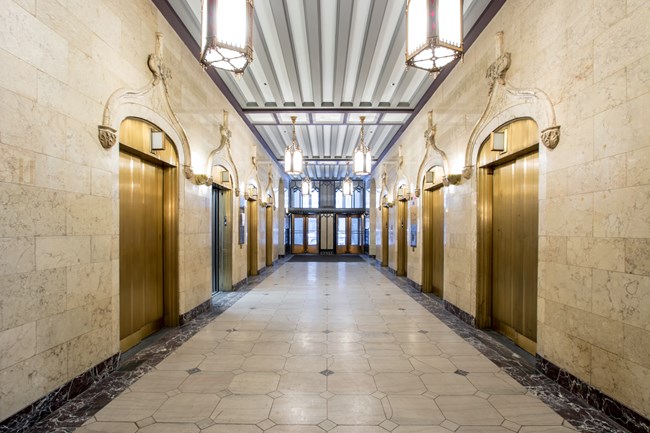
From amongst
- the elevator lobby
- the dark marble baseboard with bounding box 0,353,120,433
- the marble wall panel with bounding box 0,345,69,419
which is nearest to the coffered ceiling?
the elevator lobby

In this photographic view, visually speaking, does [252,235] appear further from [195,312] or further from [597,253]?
[597,253]

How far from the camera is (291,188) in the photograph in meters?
19.0

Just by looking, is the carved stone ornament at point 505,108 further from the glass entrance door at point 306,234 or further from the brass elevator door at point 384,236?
the glass entrance door at point 306,234

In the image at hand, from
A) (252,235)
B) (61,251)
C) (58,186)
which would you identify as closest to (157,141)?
(58,186)

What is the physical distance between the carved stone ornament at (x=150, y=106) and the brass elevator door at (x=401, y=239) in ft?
20.6

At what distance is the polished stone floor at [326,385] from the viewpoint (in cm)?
244

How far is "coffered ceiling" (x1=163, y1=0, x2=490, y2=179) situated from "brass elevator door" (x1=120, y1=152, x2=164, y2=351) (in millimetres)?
1828

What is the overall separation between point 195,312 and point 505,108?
5311 mm

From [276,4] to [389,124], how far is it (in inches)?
207

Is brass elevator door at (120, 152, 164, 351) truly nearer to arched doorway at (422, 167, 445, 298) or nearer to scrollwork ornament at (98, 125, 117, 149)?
scrollwork ornament at (98, 125, 117, 149)

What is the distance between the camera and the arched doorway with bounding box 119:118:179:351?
3854 mm

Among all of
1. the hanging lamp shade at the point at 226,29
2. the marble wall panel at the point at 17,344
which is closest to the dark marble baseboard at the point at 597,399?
the hanging lamp shade at the point at 226,29

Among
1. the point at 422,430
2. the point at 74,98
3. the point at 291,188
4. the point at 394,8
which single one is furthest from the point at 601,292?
the point at 291,188

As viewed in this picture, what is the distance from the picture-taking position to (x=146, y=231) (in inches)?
173
